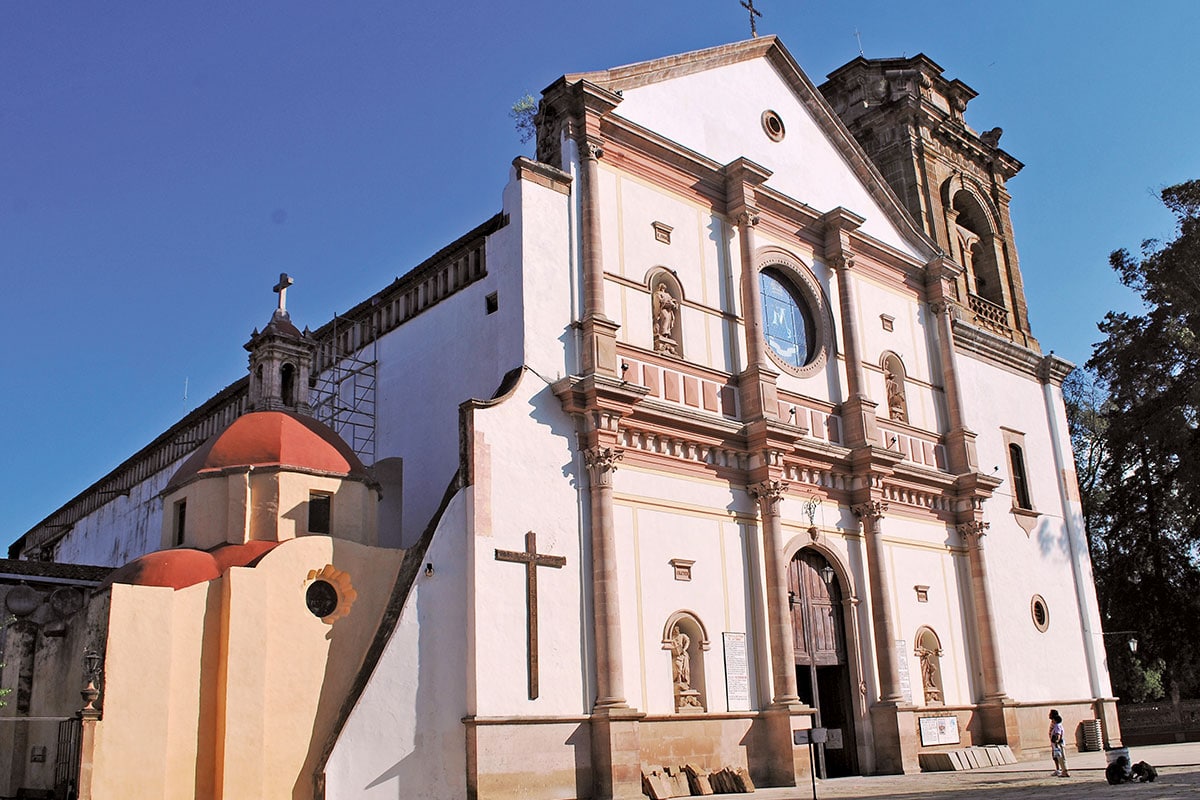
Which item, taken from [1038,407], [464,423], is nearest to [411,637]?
[464,423]

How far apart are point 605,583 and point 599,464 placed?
1.92m

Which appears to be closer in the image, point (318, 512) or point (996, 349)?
point (318, 512)

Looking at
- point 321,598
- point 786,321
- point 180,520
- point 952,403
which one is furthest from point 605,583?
point 952,403

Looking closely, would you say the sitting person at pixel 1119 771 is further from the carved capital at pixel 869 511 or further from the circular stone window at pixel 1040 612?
the circular stone window at pixel 1040 612

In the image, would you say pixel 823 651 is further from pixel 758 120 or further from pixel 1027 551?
pixel 758 120

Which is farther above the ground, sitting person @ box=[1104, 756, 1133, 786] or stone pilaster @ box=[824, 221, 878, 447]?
stone pilaster @ box=[824, 221, 878, 447]

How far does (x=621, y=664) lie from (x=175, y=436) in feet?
58.5

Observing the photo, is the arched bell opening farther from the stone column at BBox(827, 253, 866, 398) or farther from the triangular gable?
the stone column at BBox(827, 253, 866, 398)

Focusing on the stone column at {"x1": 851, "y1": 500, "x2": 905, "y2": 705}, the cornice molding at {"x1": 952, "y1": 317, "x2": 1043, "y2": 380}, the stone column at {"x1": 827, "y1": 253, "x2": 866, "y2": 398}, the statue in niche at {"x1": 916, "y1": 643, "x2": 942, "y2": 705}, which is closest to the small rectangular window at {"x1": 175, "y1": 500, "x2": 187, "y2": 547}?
the stone column at {"x1": 851, "y1": 500, "x2": 905, "y2": 705}

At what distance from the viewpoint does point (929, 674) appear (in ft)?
75.0

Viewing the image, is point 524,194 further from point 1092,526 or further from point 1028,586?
point 1092,526

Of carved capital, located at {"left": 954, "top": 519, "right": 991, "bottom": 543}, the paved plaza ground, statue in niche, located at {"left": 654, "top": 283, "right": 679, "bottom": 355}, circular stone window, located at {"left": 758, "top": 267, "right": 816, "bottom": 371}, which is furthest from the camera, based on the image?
carved capital, located at {"left": 954, "top": 519, "right": 991, "bottom": 543}

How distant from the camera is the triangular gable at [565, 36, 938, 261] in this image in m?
21.7

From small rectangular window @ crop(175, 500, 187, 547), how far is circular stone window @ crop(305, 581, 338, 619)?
395 centimetres
